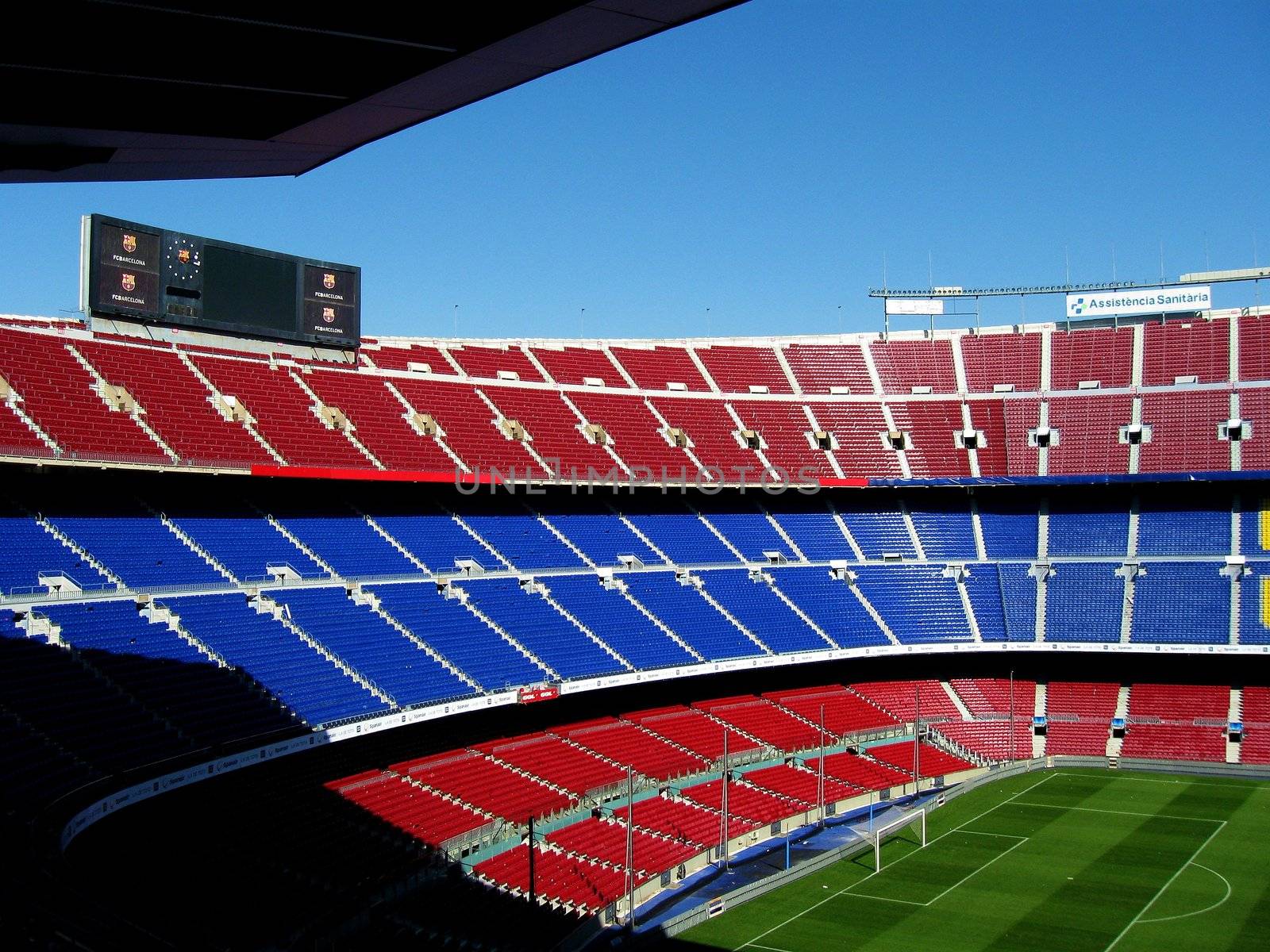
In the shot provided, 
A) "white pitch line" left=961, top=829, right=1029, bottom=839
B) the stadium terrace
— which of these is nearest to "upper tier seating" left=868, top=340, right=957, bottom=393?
the stadium terrace

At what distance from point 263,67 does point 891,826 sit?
41265 millimetres

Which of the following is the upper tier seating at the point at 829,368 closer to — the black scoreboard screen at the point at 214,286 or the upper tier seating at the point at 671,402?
the upper tier seating at the point at 671,402

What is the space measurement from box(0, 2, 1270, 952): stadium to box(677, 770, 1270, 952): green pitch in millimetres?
211

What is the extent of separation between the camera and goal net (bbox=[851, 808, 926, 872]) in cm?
4275

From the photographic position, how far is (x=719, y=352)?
7000cm

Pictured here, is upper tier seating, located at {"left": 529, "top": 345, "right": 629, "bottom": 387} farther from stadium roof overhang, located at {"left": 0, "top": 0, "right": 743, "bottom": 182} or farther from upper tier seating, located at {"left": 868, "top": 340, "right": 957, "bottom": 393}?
stadium roof overhang, located at {"left": 0, "top": 0, "right": 743, "bottom": 182}

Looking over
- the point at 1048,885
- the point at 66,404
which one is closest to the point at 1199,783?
the point at 1048,885

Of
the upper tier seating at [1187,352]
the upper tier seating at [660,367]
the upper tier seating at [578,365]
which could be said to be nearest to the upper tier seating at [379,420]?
the upper tier seating at [578,365]

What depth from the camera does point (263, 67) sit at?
5.60 metres

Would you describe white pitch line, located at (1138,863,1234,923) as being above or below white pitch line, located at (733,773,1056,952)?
above

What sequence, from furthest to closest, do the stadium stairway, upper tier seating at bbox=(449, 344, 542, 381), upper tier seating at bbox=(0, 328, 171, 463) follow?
upper tier seating at bbox=(449, 344, 542, 381) → the stadium stairway → upper tier seating at bbox=(0, 328, 171, 463)

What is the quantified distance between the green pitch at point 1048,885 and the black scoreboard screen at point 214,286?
29422 mm

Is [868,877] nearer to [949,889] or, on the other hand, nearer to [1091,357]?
[949,889]

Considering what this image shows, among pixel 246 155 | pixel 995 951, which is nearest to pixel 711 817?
pixel 995 951
